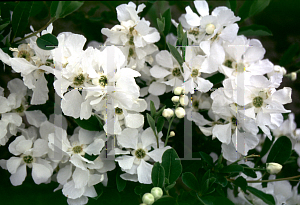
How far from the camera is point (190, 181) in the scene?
2.08ft

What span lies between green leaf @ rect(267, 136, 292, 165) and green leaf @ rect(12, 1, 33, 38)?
0.67m

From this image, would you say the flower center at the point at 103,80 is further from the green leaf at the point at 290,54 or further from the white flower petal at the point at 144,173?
the green leaf at the point at 290,54

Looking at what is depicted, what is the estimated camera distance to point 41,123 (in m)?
0.70

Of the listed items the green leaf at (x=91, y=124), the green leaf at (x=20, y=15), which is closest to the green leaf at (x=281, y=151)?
the green leaf at (x=91, y=124)

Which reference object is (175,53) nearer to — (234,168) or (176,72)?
(176,72)

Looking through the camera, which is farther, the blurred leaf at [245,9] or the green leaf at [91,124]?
the blurred leaf at [245,9]

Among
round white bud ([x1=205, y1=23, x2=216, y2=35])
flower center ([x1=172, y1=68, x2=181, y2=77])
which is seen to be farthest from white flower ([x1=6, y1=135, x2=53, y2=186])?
round white bud ([x1=205, y1=23, x2=216, y2=35])

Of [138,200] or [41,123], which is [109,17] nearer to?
[41,123]

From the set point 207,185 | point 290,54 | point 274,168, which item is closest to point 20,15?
point 207,185

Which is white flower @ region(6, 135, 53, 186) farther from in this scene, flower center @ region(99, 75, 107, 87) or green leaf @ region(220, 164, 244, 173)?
green leaf @ region(220, 164, 244, 173)

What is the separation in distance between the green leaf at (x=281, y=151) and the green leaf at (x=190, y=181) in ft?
0.77

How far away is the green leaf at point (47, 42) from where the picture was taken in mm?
580

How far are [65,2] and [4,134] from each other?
31cm

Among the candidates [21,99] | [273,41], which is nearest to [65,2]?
[21,99]
